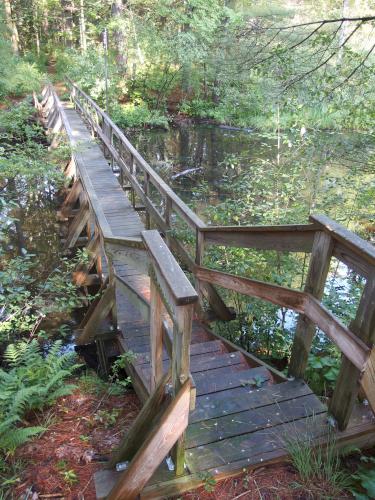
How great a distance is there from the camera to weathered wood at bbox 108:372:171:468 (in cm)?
238

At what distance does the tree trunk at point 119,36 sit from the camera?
A: 20277 millimetres

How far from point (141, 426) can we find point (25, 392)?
999 mm

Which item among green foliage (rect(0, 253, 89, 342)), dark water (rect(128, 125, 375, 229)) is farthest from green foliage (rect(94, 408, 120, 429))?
dark water (rect(128, 125, 375, 229))

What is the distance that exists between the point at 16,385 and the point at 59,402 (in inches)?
15.7

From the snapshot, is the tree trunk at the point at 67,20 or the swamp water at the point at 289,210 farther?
the tree trunk at the point at 67,20

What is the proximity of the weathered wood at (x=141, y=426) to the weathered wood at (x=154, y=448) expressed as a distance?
0.72 feet

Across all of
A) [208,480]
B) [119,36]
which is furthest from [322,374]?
[119,36]

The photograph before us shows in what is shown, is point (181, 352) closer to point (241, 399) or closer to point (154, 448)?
point (154, 448)

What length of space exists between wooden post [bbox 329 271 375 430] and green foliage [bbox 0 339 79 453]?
6.51 ft

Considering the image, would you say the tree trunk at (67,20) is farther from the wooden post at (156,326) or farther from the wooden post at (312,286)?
the wooden post at (156,326)

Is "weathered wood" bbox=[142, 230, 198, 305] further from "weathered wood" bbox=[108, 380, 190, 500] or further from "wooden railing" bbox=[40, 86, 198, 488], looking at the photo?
"weathered wood" bbox=[108, 380, 190, 500]

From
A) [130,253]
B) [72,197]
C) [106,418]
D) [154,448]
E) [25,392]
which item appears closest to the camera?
[154,448]

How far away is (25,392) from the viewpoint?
287cm

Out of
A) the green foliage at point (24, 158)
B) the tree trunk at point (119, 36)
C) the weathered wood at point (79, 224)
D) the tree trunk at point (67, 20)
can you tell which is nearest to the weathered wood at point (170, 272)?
the green foliage at point (24, 158)
